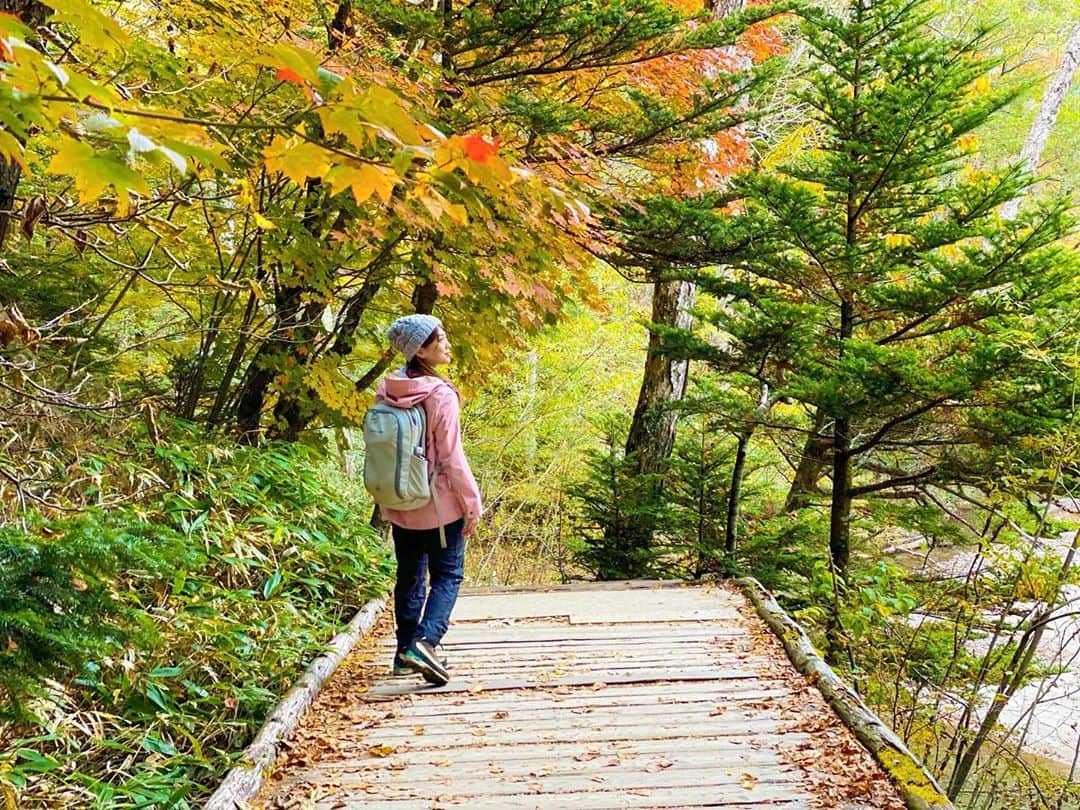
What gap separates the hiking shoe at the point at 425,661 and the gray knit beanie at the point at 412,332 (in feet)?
4.78

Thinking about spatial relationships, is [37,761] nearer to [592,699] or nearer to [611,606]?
[592,699]

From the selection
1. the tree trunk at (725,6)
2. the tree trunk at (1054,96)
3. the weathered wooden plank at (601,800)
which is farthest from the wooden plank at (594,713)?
the tree trunk at (1054,96)

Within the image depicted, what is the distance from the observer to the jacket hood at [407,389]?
3748mm

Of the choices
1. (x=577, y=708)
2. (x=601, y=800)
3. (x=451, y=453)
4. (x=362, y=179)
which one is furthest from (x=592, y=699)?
(x=362, y=179)

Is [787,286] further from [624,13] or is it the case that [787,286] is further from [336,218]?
[336,218]

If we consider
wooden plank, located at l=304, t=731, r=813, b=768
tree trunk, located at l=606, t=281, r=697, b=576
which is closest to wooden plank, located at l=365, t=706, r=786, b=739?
wooden plank, located at l=304, t=731, r=813, b=768

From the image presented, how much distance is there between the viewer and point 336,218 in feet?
20.3

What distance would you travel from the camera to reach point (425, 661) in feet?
12.6

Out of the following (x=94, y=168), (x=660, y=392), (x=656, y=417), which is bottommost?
(x=656, y=417)

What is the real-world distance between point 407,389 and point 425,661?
1.35m

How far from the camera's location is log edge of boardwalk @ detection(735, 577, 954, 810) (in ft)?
8.74

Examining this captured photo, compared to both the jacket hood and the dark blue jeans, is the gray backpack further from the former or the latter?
the dark blue jeans

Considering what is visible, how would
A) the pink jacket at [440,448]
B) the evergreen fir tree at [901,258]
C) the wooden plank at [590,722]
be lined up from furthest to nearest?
the evergreen fir tree at [901,258] < the pink jacket at [440,448] < the wooden plank at [590,722]

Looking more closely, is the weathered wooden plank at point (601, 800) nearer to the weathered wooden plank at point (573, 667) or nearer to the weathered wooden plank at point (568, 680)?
the weathered wooden plank at point (568, 680)
